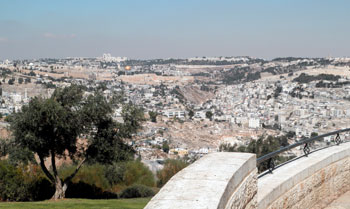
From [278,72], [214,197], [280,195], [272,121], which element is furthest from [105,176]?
[278,72]

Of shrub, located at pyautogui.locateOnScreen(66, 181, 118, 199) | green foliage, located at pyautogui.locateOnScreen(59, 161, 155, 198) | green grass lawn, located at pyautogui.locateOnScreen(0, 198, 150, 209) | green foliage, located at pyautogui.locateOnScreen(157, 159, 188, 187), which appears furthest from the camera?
green foliage, located at pyautogui.locateOnScreen(157, 159, 188, 187)

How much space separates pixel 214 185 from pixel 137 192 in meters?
13.0

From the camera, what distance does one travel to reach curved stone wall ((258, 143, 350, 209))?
203 inches

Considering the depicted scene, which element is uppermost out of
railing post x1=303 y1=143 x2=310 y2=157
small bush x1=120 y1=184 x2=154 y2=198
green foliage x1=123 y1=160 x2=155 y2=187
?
railing post x1=303 y1=143 x2=310 y2=157

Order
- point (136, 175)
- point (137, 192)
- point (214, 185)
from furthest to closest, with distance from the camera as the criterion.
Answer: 1. point (136, 175)
2. point (137, 192)
3. point (214, 185)

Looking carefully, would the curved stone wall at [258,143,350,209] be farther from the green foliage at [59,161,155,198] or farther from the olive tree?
the green foliage at [59,161,155,198]

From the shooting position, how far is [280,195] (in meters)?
5.25

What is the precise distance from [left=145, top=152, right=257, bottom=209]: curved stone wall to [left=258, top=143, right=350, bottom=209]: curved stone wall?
2.14ft

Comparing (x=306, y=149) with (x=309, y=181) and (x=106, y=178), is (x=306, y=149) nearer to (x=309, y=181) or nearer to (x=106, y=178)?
(x=309, y=181)

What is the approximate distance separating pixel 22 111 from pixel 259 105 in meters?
89.4

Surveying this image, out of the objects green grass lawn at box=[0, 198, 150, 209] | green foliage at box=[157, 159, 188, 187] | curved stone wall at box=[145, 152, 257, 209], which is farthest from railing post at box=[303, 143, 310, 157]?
green foliage at box=[157, 159, 188, 187]

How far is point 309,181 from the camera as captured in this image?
20.3 ft

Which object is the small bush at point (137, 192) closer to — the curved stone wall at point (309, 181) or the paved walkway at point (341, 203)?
the curved stone wall at point (309, 181)

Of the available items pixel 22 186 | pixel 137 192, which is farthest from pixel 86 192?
pixel 22 186
